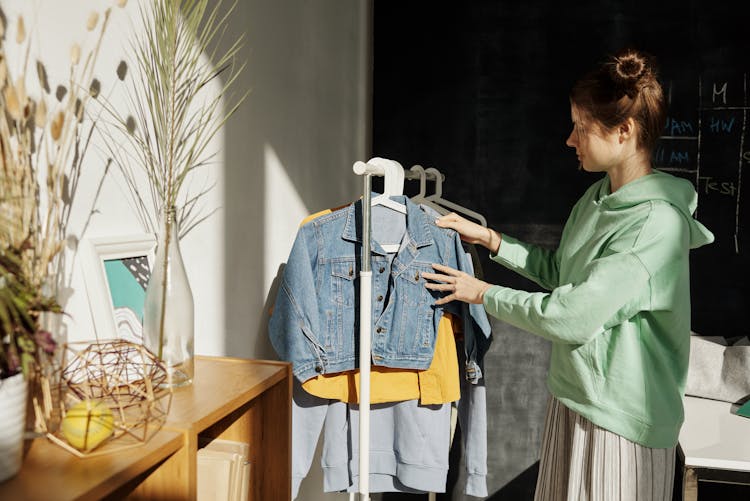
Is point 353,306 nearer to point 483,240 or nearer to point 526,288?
point 483,240

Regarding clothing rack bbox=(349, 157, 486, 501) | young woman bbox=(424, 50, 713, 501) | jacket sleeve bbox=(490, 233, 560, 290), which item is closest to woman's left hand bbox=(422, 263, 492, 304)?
young woman bbox=(424, 50, 713, 501)

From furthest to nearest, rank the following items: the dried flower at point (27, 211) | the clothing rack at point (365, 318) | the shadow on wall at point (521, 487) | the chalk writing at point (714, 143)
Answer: the shadow on wall at point (521, 487) < the chalk writing at point (714, 143) < the clothing rack at point (365, 318) < the dried flower at point (27, 211)

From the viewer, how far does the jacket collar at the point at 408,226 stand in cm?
177

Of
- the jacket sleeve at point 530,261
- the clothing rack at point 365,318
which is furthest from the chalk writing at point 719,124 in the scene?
the clothing rack at point 365,318

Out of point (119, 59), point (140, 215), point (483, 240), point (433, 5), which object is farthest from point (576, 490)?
point (433, 5)

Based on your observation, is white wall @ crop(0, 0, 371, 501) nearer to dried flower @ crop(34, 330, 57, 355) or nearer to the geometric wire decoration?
the geometric wire decoration

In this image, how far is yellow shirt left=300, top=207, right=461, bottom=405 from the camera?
1.83 metres

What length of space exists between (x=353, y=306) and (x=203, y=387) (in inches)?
30.0

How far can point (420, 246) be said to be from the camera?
181cm

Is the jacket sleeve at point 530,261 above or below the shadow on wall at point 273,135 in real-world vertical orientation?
below

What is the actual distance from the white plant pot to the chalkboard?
230 centimetres

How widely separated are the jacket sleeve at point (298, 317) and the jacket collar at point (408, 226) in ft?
0.48

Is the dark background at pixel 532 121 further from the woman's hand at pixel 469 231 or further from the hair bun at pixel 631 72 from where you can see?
the hair bun at pixel 631 72

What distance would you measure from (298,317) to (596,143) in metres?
0.91
